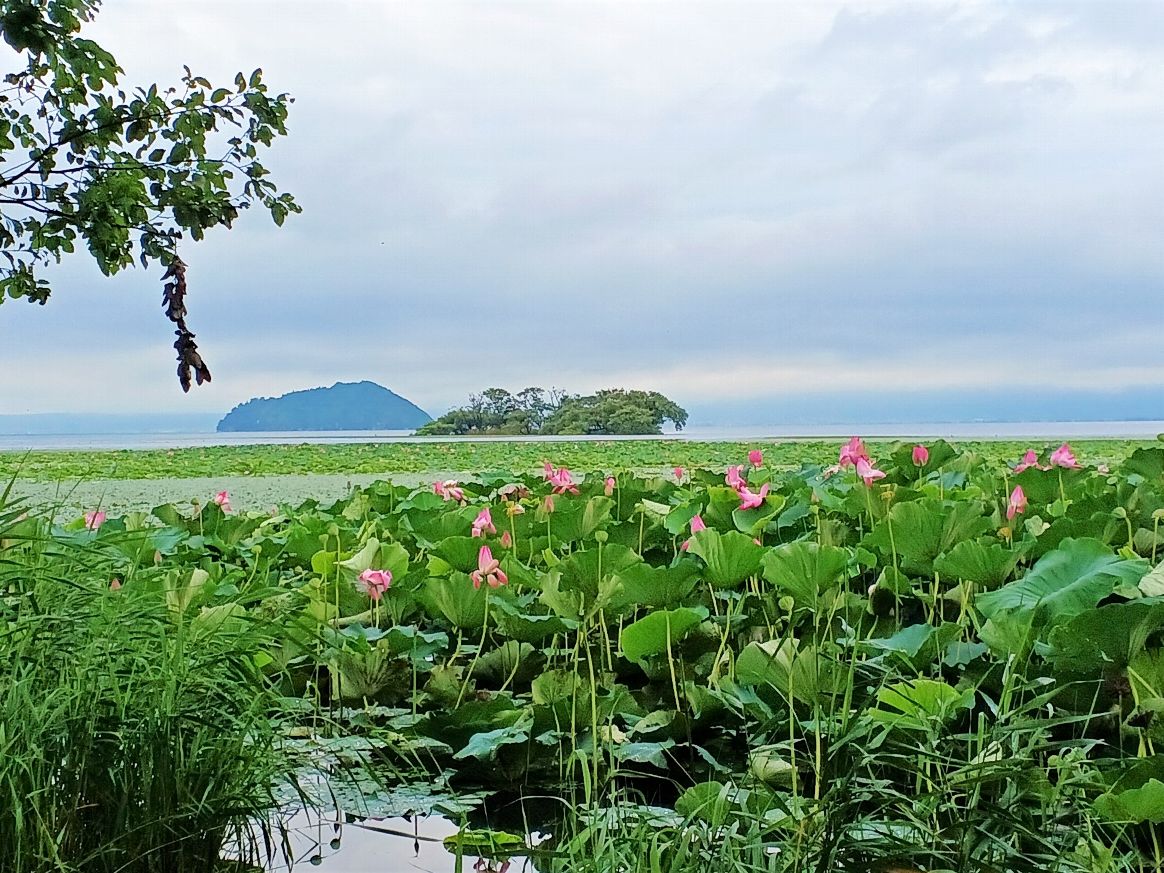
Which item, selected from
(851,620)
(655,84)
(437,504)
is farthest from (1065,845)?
(655,84)

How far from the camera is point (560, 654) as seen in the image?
1.66m

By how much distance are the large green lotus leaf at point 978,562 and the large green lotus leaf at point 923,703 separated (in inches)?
14.8

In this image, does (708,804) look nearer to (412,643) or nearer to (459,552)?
(412,643)

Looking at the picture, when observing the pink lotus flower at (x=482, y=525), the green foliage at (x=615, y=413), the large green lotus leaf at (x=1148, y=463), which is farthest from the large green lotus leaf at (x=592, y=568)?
the green foliage at (x=615, y=413)

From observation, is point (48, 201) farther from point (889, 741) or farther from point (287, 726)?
point (889, 741)

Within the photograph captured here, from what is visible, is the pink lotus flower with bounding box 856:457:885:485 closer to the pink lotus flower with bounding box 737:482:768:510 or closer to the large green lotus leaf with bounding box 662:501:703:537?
the pink lotus flower with bounding box 737:482:768:510

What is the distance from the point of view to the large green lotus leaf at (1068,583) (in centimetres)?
121

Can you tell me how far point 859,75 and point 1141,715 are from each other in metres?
4.66

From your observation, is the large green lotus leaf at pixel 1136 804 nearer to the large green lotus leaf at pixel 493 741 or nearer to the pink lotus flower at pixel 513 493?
the large green lotus leaf at pixel 493 741

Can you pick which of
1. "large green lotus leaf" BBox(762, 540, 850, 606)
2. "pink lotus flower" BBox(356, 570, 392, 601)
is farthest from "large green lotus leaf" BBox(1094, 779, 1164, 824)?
"pink lotus flower" BBox(356, 570, 392, 601)

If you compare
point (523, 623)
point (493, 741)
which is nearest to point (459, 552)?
point (523, 623)

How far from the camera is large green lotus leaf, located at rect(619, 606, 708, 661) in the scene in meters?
1.38

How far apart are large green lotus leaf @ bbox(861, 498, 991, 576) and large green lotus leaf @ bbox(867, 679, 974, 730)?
1.61 feet

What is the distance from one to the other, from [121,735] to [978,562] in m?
1.15
